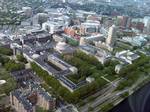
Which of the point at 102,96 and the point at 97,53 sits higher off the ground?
the point at 97,53

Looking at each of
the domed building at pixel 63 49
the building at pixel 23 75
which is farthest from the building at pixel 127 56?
the building at pixel 23 75

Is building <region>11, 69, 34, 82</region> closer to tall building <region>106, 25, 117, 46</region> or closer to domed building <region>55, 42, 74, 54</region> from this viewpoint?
domed building <region>55, 42, 74, 54</region>

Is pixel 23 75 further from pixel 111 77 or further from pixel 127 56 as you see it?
pixel 127 56

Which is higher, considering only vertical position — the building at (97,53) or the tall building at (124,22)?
the tall building at (124,22)

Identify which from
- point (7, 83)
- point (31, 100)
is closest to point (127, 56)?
point (31, 100)

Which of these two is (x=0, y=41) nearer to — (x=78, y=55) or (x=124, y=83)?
(x=78, y=55)

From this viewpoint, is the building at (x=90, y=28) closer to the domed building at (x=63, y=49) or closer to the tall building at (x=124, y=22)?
the tall building at (x=124, y=22)

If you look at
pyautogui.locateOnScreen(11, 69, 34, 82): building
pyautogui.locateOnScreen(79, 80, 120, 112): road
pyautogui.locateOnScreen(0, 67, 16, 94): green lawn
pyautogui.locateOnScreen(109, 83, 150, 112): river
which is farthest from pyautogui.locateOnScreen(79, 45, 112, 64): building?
pyautogui.locateOnScreen(0, 67, 16, 94): green lawn

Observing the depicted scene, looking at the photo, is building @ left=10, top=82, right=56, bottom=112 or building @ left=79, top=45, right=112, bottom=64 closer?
building @ left=10, top=82, right=56, bottom=112

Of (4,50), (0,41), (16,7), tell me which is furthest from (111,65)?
(16,7)
